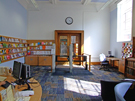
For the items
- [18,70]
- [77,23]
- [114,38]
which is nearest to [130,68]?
[114,38]

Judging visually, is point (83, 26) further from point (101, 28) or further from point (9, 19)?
point (9, 19)

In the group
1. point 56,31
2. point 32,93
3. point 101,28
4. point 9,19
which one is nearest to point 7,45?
point 9,19

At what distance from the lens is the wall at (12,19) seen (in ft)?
16.7

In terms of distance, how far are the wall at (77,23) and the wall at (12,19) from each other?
2.81ft

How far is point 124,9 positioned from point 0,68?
747 cm

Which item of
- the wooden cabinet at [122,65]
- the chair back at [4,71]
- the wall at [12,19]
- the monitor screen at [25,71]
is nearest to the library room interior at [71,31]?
the wall at [12,19]

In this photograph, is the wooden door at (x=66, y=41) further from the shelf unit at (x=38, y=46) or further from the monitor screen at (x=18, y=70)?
the monitor screen at (x=18, y=70)

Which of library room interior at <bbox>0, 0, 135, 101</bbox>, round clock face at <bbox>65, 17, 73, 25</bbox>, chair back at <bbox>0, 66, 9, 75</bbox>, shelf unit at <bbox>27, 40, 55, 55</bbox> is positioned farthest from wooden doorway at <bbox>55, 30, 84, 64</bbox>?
chair back at <bbox>0, 66, 9, 75</bbox>

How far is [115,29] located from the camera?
24.5 feet

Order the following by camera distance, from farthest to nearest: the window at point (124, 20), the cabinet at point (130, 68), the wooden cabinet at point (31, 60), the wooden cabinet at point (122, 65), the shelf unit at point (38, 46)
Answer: the shelf unit at point (38, 46) → the wooden cabinet at point (31, 60) → the window at point (124, 20) → the wooden cabinet at point (122, 65) → the cabinet at point (130, 68)

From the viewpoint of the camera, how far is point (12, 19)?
5953 millimetres

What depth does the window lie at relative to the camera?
6.16 meters

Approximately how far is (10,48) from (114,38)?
705cm

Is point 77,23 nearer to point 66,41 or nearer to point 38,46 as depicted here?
point 66,41
